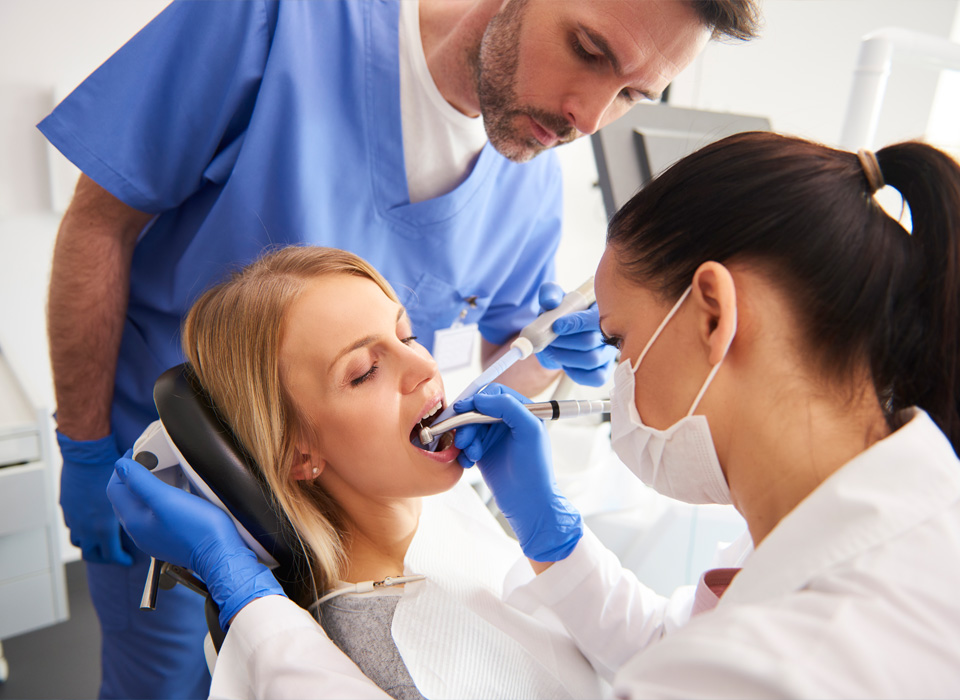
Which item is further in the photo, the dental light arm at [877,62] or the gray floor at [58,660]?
the gray floor at [58,660]

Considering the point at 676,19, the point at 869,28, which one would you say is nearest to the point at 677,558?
the point at 676,19

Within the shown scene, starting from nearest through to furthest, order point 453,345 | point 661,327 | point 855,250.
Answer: point 855,250 < point 661,327 < point 453,345

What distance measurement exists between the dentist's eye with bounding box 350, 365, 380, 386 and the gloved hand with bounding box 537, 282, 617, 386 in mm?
382

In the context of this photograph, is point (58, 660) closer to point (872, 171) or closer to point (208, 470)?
point (208, 470)

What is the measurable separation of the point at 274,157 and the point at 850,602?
115 centimetres

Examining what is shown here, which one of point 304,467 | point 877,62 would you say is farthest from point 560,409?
point 877,62

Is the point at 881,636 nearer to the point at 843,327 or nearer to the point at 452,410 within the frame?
the point at 843,327

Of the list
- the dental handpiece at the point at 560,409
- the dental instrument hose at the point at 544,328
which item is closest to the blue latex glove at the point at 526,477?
the dental handpiece at the point at 560,409

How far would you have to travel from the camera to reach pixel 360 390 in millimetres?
1082

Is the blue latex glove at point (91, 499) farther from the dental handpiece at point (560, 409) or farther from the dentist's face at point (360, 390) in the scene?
the dental handpiece at point (560, 409)

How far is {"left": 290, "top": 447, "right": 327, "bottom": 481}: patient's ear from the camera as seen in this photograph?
1.13m

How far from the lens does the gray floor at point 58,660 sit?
2.06 metres

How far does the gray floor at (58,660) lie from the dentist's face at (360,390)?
168 centimetres

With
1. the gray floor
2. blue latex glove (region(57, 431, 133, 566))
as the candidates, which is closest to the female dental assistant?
blue latex glove (region(57, 431, 133, 566))
